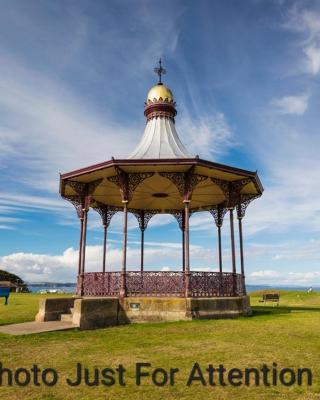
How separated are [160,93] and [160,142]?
3.27 metres

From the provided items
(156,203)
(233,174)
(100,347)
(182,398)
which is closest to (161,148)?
(233,174)

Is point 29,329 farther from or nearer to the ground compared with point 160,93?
nearer to the ground

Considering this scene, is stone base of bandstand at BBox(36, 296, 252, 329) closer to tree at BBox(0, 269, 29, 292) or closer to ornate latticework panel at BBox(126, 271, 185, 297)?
ornate latticework panel at BBox(126, 271, 185, 297)

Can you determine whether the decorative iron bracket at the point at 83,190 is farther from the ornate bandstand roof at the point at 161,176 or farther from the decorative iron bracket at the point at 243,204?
the decorative iron bracket at the point at 243,204

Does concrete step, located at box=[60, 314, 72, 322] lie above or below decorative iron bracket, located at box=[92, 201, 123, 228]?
below

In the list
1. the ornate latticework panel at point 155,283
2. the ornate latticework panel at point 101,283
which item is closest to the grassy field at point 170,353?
the ornate latticework panel at point 155,283

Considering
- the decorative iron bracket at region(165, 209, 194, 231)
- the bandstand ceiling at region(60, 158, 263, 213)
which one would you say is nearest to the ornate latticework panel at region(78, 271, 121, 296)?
the bandstand ceiling at region(60, 158, 263, 213)

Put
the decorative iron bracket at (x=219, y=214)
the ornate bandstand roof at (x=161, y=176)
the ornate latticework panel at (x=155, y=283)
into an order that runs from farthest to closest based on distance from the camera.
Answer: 1. the decorative iron bracket at (x=219, y=214)
2. the ornate bandstand roof at (x=161, y=176)
3. the ornate latticework panel at (x=155, y=283)

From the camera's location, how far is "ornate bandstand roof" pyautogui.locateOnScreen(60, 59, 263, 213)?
15.9 m

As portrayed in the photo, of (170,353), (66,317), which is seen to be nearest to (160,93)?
(66,317)

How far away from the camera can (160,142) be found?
19172 millimetres

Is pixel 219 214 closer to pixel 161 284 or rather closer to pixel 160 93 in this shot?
pixel 160 93

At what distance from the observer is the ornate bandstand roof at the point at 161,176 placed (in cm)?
1591

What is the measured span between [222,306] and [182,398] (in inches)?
410
